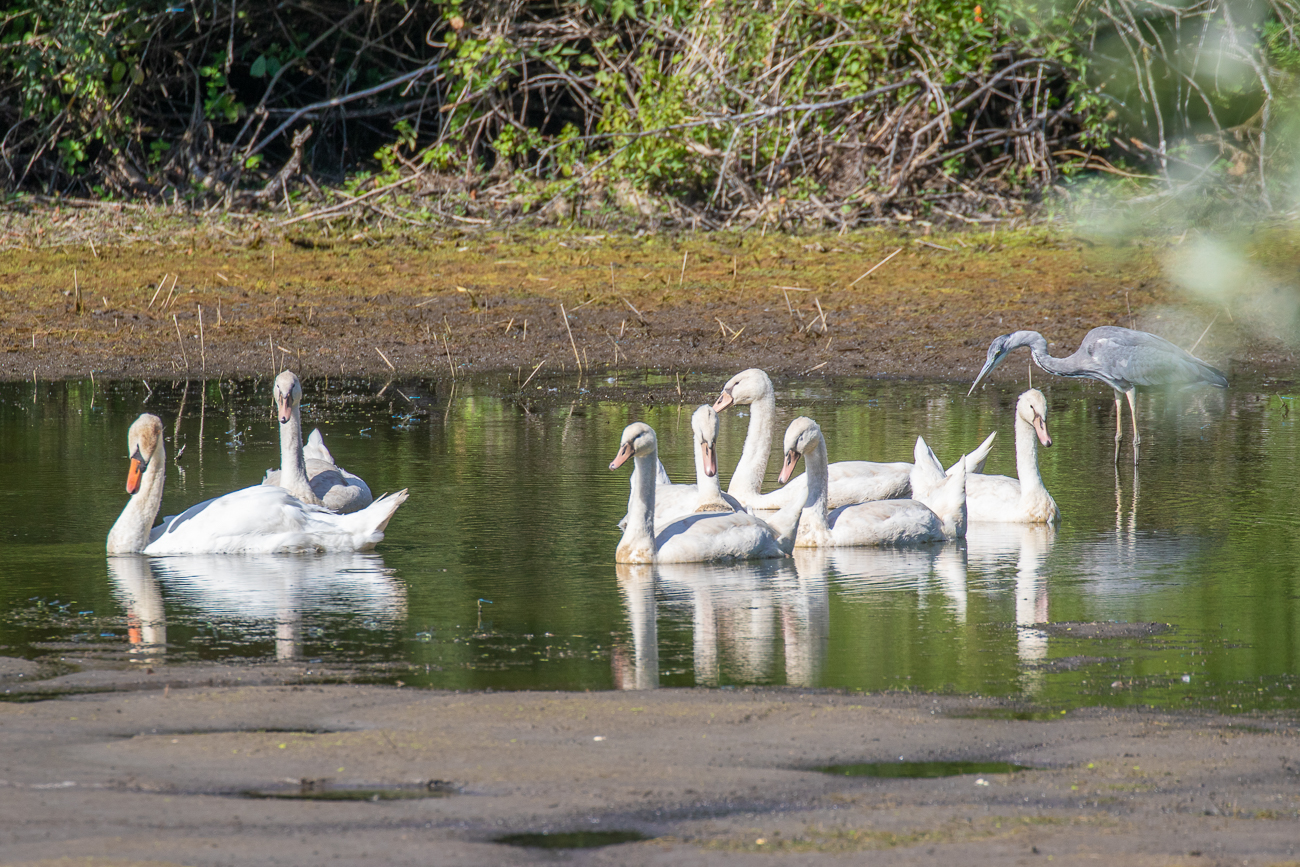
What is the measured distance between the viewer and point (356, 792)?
13.9ft

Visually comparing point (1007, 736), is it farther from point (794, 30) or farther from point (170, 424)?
point (794, 30)

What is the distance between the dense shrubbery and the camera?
18.6 m

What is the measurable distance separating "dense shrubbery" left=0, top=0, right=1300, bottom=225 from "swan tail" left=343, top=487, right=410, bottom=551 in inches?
417

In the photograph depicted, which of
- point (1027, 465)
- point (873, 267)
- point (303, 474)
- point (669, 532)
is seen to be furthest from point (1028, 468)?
point (873, 267)

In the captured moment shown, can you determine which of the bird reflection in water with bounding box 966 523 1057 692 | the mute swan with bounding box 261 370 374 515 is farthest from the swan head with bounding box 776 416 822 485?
the mute swan with bounding box 261 370 374 515

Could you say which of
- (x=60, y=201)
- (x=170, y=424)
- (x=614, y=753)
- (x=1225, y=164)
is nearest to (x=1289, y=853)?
(x=614, y=753)

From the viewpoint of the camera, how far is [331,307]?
15359 millimetres

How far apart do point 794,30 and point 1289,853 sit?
16.3m

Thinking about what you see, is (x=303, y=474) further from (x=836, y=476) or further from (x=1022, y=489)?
(x=1022, y=489)

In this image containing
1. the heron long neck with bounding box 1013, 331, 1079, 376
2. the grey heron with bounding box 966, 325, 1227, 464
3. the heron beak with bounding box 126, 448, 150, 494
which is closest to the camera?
the heron beak with bounding box 126, 448, 150, 494

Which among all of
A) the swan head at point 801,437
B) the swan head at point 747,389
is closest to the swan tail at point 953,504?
the swan head at point 801,437

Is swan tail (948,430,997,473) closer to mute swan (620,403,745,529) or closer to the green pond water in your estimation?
the green pond water

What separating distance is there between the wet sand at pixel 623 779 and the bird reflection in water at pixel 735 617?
15.7 inches

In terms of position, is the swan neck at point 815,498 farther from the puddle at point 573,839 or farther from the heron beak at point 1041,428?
the puddle at point 573,839
